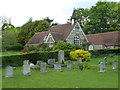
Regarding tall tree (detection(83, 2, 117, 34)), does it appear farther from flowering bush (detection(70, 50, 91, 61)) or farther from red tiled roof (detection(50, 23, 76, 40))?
flowering bush (detection(70, 50, 91, 61))

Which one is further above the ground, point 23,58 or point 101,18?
point 101,18

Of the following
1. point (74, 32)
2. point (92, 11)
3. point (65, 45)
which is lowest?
point (65, 45)

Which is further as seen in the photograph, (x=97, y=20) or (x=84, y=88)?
(x=97, y=20)

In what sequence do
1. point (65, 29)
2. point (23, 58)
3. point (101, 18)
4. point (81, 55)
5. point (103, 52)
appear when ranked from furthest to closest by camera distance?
point (101, 18)
point (65, 29)
point (103, 52)
point (81, 55)
point (23, 58)

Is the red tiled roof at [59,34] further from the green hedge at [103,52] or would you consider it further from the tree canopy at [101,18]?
the green hedge at [103,52]

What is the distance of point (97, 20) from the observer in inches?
2103

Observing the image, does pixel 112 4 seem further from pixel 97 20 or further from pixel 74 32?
pixel 74 32

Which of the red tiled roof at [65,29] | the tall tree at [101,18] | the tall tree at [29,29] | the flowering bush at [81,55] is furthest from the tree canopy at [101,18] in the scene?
the flowering bush at [81,55]

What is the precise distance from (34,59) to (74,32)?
873 inches

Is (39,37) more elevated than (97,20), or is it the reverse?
(97,20)

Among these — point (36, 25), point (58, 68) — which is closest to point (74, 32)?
point (36, 25)

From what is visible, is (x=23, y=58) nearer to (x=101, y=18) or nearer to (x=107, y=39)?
(x=107, y=39)

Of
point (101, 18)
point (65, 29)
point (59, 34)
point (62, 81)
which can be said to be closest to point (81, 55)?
point (62, 81)

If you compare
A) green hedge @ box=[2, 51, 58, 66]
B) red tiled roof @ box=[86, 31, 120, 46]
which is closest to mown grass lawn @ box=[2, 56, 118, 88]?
green hedge @ box=[2, 51, 58, 66]
